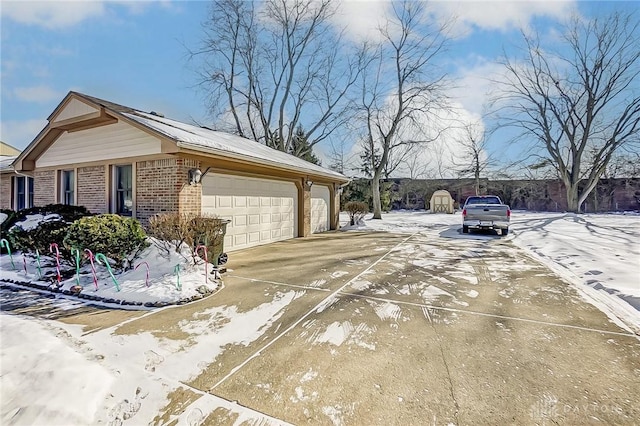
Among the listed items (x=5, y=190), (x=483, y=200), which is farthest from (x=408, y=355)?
(x=5, y=190)

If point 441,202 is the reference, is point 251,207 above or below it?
below

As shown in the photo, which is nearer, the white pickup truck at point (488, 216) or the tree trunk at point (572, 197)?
the white pickup truck at point (488, 216)

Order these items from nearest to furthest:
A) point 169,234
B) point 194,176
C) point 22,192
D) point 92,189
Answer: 1. point 169,234
2. point 194,176
3. point 92,189
4. point 22,192

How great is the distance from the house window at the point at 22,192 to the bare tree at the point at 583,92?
3001 cm

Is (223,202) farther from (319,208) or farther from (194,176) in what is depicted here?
(319,208)

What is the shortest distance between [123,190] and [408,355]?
840 centimetres

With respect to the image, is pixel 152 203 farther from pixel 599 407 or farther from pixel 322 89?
pixel 322 89

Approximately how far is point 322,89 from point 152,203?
20418mm

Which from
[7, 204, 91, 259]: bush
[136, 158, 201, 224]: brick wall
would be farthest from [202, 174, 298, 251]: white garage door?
[7, 204, 91, 259]: bush

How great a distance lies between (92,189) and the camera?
8.84 metres

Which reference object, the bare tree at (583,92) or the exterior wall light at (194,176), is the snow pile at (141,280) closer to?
the exterior wall light at (194,176)

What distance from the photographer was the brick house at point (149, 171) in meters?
Result: 7.30

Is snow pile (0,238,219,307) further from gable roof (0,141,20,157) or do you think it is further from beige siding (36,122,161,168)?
gable roof (0,141,20,157)

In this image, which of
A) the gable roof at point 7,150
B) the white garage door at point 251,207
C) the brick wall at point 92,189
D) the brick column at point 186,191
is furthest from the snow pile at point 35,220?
the gable roof at point 7,150
